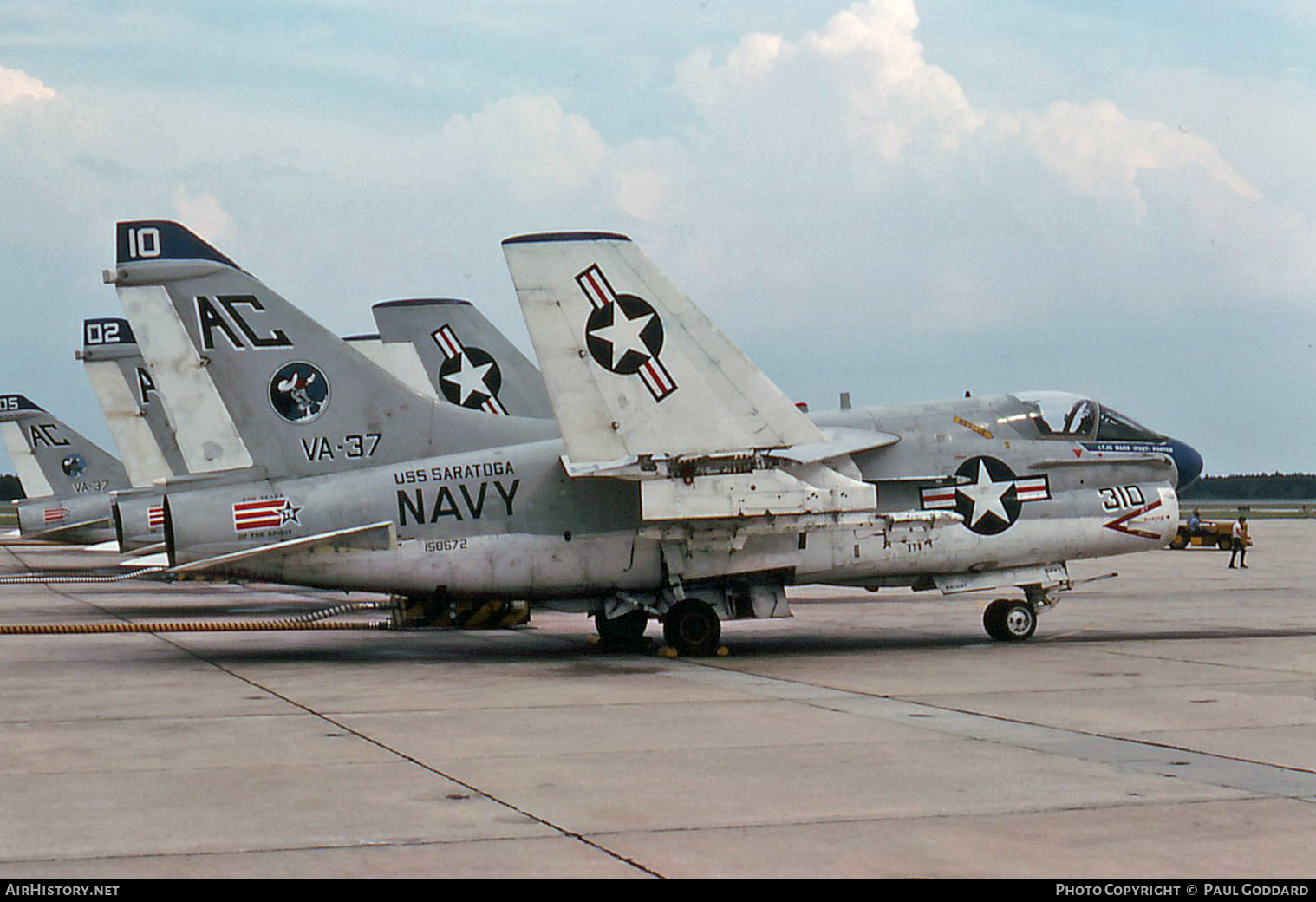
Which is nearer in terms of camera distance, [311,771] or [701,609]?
[311,771]

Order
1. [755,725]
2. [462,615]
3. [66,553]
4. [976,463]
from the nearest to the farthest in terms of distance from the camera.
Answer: [755,725], [976,463], [462,615], [66,553]

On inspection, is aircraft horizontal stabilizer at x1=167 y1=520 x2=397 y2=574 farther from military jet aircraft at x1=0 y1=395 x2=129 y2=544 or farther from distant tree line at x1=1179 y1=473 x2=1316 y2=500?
distant tree line at x1=1179 y1=473 x2=1316 y2=500

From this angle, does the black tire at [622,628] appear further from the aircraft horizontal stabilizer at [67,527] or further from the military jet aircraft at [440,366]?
the aircraft horizontal stabilizer at [67,527]

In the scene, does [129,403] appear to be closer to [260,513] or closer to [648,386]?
[260,513]

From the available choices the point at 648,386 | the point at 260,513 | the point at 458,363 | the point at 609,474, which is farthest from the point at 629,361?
the point at 458,363

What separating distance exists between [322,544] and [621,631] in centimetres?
399

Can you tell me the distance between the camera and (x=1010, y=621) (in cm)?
1862

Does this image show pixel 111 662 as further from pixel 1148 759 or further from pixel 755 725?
pixel 1148 759

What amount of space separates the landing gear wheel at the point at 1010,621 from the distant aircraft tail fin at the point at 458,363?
890cm

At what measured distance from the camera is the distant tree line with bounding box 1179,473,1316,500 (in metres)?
139

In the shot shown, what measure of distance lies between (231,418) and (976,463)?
355 inches

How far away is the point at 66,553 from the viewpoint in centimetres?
5691

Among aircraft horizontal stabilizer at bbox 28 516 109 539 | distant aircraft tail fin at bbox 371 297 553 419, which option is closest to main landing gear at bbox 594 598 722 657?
distant aircraft tail fin at bbox 371 297 553 419
